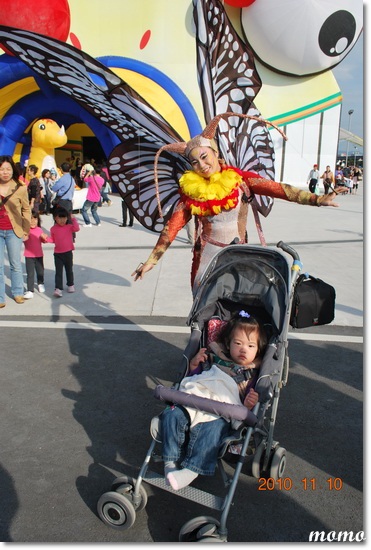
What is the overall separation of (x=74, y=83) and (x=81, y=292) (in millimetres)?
2951

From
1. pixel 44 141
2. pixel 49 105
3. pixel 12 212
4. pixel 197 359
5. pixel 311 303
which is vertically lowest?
pixel 197 359

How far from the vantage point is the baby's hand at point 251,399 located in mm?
2701

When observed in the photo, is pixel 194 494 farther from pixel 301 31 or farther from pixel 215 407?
pixel 301 31

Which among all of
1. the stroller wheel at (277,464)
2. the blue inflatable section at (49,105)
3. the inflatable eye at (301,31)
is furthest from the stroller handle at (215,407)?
the inflatable eye at (301,31)

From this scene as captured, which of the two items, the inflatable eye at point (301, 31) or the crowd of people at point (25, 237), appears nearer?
the crowd of people at point (25, 237)

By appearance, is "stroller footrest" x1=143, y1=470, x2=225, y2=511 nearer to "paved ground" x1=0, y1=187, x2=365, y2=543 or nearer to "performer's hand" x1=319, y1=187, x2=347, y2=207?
"paved ground" x1=0, y1=187, x2=365, y2=543

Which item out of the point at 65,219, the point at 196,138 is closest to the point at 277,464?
the point at 196,138

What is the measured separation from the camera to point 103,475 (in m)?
2.88

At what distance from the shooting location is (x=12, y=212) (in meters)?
5.53

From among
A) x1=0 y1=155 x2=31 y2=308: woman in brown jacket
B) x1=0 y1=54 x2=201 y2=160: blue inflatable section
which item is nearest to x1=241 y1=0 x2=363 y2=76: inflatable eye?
x1=0 y1=54 x2=201 y2=160: blue inflatable section

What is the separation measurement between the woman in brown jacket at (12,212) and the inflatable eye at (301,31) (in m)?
14.9

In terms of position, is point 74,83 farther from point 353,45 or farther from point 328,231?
point 353,45

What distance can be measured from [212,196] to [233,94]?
1769mm

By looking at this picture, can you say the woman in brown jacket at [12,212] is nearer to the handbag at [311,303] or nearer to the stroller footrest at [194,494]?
the handbag at [311,303]
